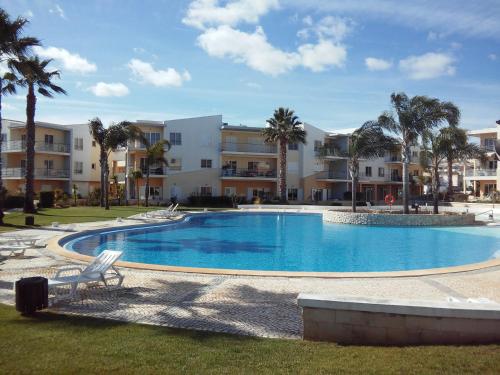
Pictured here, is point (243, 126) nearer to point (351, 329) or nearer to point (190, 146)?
point (190, 146)

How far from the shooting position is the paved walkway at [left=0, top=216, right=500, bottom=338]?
6.73 meters

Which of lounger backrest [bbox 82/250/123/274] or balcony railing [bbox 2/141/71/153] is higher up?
balcony railing [bbox 2/141/71/153]

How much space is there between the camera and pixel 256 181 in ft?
168

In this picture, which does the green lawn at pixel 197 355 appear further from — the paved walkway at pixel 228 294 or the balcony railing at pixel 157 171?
the balcony railing at pixel 157 171

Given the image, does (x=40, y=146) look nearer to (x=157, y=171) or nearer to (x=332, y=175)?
(x=157, y=171)

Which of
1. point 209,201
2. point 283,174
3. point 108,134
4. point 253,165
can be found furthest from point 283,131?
point 108,134

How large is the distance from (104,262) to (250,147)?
4157cm

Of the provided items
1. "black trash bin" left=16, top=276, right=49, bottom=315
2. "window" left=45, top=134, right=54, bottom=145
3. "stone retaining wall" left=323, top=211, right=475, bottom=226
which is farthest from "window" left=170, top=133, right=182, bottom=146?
"black trash bin" left=16, top=276, right=49, bottom=315

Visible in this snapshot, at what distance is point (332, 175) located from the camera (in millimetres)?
53906

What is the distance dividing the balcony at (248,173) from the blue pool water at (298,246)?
21363 millimetres

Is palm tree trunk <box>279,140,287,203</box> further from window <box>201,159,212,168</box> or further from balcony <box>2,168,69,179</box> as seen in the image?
balcony <box>2,168,69,179</box>

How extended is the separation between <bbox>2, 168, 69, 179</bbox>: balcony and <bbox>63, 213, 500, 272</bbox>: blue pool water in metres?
24.2

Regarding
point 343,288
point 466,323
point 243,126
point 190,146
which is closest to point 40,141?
point 190,146

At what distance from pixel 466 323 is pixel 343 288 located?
378cm
